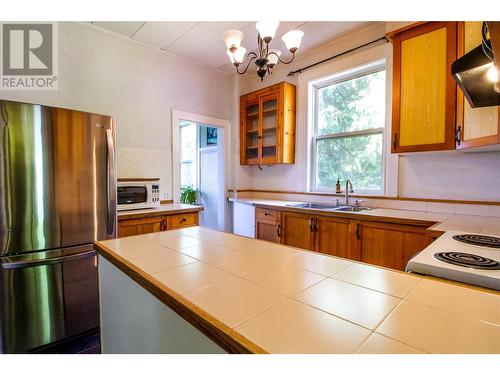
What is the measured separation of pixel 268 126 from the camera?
140 inches

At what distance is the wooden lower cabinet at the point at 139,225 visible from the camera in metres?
2.24

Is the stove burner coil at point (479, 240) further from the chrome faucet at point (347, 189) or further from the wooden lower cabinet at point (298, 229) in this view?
the chrome faucet at point (347, 189)

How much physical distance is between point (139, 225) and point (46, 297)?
0.82m

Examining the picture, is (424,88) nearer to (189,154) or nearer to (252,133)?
(252,133)

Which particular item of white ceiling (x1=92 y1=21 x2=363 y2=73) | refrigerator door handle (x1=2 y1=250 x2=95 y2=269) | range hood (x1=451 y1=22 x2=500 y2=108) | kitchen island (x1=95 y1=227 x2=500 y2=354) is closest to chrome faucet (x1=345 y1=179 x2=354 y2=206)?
range hood (x1=451 y1=22 x2=500 y2=108)

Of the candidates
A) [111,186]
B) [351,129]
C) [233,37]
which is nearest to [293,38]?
[233,37]

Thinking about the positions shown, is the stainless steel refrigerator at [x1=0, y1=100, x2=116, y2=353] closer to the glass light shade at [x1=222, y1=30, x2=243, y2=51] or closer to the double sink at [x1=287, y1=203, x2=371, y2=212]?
the glass light shade at [x1=222, y1=30, x2=243, y2=51]

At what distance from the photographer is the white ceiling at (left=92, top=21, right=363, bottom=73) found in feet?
8.43

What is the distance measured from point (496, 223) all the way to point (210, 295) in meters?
2.11

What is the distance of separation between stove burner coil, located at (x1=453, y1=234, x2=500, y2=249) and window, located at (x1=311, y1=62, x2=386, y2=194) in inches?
54.4

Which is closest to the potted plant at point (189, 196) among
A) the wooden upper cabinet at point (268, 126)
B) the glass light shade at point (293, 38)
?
Result: the wooden upper cabinet at point (268, 126)
